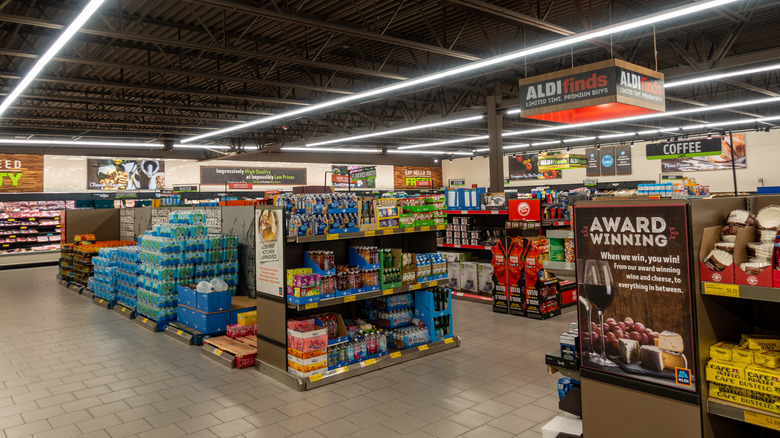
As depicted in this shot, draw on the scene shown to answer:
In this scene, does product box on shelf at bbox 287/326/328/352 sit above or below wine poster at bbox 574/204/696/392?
below

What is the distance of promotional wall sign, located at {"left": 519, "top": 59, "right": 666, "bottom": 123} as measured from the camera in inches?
247

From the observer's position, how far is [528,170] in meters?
25.2

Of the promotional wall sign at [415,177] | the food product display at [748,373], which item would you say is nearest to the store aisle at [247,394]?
the food product display at [748,373]

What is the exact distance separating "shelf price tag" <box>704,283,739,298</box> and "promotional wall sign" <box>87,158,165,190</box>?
72.4 feet

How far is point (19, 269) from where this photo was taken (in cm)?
1606

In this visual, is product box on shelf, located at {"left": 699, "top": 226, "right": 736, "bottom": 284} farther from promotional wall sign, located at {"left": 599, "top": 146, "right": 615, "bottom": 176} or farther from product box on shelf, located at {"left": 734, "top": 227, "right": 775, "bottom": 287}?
promotional wall sign, located at {"left": 599, "top": 146, "right": 615, "bottom": 176}

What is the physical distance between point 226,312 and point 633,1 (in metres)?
8.56

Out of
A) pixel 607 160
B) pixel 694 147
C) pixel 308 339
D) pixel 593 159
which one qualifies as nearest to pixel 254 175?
pixel 593 159

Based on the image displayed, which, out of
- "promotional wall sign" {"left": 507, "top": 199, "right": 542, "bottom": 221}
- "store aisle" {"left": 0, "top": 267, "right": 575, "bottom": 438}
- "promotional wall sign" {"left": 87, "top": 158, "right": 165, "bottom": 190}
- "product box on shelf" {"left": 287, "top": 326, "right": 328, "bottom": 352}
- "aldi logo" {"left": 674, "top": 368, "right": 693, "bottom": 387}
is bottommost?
"store aisle" {"left": 0, "top": 267, "right": 575, "bottom": 438}

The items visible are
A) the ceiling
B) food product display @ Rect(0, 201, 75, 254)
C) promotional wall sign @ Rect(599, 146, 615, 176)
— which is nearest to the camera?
the ceiling

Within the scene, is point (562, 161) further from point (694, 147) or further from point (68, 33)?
point (68, 33)

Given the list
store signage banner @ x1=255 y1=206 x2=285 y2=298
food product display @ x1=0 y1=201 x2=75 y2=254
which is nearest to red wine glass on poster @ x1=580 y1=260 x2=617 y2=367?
store signage banner @ x1=255 y1=206 x2=285 y2=298

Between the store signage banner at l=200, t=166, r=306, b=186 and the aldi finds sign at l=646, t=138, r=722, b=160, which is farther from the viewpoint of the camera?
the store signage banner at l=200, t=166, r=306, b=186

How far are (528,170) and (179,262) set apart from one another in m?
21.1
